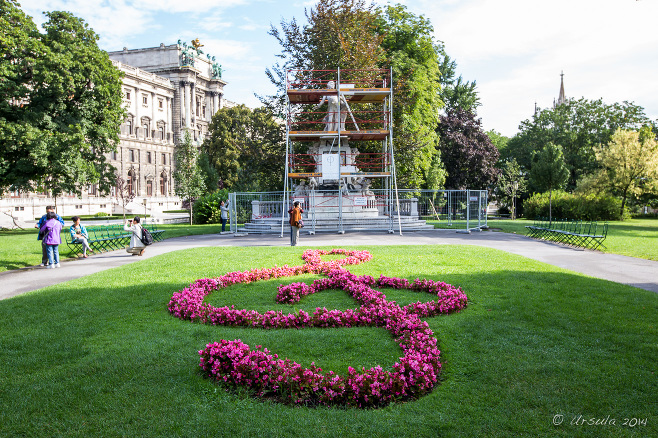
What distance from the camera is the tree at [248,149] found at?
33.1 meters

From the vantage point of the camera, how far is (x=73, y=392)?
4.68m

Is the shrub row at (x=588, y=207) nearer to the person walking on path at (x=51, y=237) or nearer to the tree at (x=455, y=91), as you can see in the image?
the tree at (x=455, y=91)

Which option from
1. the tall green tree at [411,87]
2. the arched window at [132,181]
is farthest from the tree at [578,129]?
the arched window at [132,181]

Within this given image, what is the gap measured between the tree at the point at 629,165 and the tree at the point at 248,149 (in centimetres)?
2861

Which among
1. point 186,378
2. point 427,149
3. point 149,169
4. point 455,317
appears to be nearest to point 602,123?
point 427,149

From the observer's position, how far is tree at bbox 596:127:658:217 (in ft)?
128

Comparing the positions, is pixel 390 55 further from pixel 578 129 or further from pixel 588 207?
pixel 578 129

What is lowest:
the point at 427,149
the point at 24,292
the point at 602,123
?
the point at 24,292

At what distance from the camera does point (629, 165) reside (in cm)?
3919

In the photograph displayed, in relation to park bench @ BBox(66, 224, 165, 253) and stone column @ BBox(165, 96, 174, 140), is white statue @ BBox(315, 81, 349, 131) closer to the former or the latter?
park bench @ BBox(66, 224, 165, 253)

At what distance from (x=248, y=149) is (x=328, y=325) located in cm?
2689

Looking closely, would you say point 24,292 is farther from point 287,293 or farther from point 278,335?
point 278,335

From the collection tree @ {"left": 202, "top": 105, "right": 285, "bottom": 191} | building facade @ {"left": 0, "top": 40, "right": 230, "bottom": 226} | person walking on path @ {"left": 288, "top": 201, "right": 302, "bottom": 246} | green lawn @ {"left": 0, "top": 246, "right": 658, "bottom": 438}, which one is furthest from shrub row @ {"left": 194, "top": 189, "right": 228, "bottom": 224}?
building facade @ {"left": 0, "top": 40, "right": 230, "bottom": 226}

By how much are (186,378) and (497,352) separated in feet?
12.1
